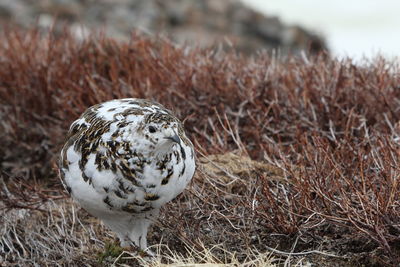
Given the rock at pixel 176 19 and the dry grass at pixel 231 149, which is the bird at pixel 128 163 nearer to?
the dry grass at pixel 231 149

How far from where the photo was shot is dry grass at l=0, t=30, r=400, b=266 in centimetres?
290

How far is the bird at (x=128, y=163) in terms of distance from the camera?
254cm

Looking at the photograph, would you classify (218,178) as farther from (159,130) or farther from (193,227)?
(159,130)

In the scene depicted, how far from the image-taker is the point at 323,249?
115 inches

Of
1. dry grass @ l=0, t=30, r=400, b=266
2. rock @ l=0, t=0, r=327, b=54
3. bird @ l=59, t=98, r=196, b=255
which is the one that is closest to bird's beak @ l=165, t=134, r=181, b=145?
bird @ l=59, t=98, r=196, b=255

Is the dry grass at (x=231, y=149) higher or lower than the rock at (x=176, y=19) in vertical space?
higher

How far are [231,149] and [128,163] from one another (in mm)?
1386

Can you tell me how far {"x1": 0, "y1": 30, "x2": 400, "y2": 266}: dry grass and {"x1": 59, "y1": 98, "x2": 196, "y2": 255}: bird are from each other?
1.05 feet

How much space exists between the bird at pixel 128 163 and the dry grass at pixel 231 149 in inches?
12.6

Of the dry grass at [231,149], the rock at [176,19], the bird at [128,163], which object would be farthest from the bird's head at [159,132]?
the rock at [176,19]

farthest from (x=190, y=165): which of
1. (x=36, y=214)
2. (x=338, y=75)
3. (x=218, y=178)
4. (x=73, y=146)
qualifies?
(x=338, y=75)

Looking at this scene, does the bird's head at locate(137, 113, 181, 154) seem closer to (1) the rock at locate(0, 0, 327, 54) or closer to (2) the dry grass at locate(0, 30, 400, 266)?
(2) the dry grass at locate(0, 30, 400, 266)

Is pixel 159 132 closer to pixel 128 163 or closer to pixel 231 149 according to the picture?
pixel 128 163

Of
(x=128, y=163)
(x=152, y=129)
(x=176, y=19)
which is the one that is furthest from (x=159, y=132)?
(x=176, y=19)
